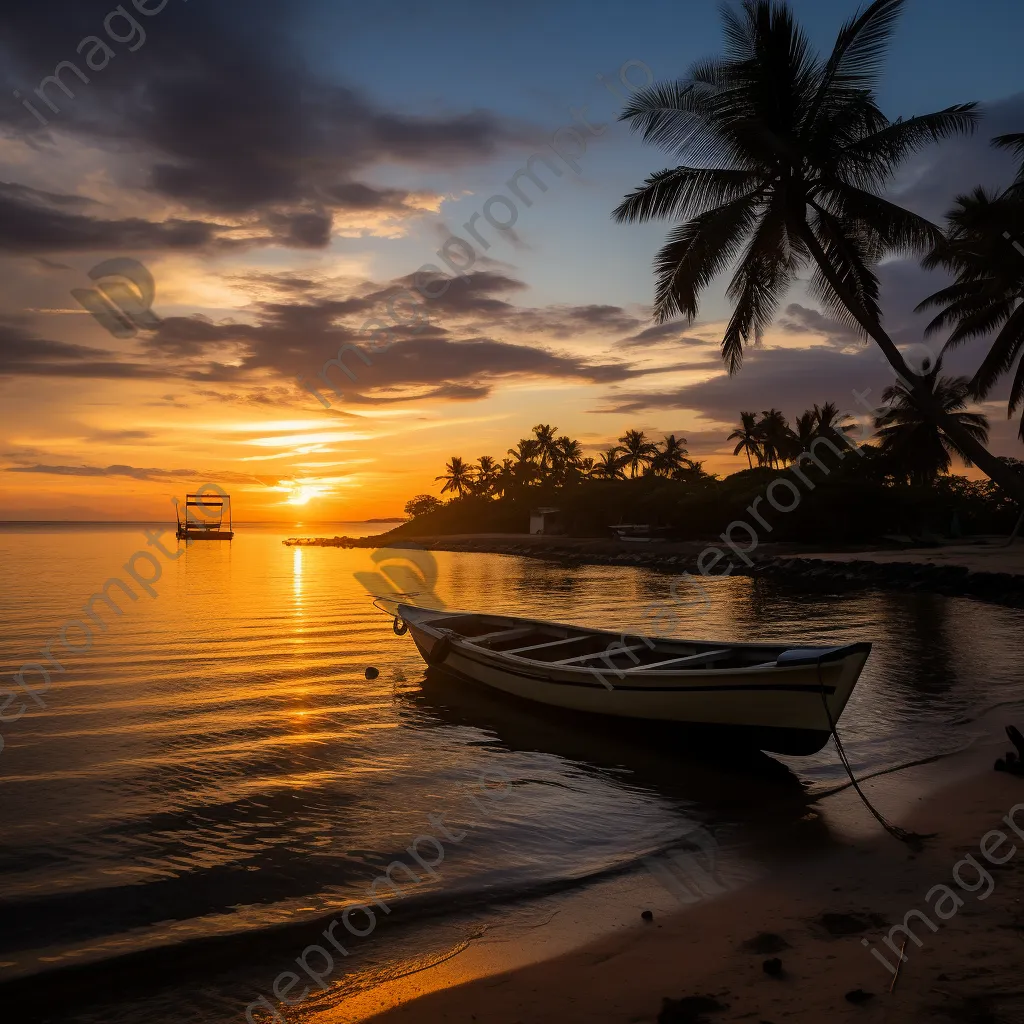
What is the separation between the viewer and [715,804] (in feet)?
28.6

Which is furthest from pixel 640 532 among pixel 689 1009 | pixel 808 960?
pixel 689 1009

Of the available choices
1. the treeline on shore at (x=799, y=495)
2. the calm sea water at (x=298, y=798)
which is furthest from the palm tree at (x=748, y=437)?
the calm sea water at (x=298, y=798)

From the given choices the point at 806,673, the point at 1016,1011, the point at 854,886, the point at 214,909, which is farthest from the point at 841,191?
the point at 214,909

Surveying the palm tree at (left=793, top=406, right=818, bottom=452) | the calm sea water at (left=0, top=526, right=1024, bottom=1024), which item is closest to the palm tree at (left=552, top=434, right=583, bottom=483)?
the palm tree at (left=793, top=406, right=818, bottom=452)

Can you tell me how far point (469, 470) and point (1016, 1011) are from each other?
11867 centimetres

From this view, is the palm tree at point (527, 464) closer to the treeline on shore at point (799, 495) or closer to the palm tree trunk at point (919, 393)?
the treeline on shore at point (799, 495)

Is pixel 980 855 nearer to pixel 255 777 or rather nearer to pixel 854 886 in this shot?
pixel 854 886

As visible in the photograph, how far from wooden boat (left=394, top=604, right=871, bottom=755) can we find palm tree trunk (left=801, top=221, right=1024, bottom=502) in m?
5.95

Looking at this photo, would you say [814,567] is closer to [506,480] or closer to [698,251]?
[698,251]

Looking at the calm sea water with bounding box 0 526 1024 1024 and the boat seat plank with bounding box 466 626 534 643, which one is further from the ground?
the boat seat plank with bounding box 466 626 534 643

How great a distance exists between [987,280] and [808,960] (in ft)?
102

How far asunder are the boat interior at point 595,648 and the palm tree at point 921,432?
4430 centimetres

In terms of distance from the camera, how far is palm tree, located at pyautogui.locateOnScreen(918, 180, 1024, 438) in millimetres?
21188

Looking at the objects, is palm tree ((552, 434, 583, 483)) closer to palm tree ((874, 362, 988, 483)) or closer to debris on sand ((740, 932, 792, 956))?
palm tree ((874, 362, 988, 483))
